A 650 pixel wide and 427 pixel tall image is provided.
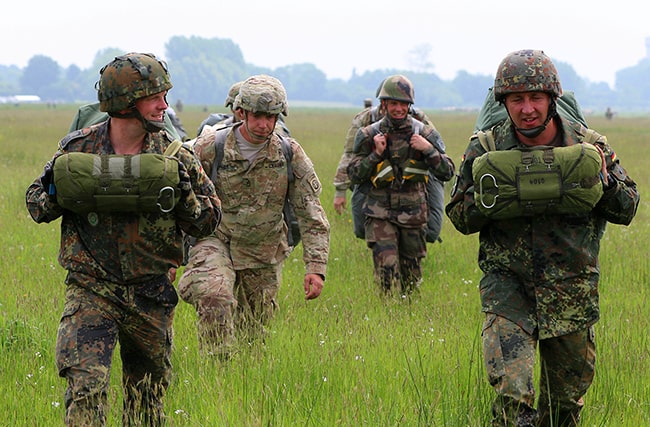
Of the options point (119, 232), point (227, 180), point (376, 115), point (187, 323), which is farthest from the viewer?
point (376, 115)

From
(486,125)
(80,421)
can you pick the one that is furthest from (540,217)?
(80,421)

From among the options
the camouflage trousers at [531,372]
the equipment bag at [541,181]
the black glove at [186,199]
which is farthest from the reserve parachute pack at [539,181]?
the black glove at [186,199]

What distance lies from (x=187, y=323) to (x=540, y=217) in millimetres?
3683

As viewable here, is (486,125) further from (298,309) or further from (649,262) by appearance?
(649,262)

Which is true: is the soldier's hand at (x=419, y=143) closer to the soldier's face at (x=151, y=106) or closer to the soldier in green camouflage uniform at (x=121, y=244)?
the soldier in green camouflage uniform at (x=121, y=244)

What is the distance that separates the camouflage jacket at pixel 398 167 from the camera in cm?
863

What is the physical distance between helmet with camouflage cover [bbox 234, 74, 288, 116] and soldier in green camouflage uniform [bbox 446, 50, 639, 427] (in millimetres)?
1675

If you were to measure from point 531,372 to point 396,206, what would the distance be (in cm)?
466

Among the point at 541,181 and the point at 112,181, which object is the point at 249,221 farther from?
the point at 541,181

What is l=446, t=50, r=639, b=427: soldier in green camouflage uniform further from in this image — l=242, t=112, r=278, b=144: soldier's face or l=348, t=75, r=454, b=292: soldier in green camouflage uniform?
l=348, t=75, r=454, b=292: soldier in green camouflage uniform

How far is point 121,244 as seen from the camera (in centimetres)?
444

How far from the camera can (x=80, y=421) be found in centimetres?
414

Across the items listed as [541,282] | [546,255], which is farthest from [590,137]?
[541,282]

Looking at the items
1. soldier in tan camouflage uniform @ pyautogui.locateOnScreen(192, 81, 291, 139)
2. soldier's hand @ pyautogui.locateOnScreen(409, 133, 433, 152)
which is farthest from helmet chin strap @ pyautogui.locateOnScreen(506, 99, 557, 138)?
soldier's hand @ pyautogui.locateOnScreen(409, 133, 433, 152)
